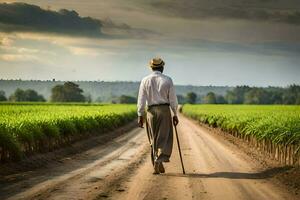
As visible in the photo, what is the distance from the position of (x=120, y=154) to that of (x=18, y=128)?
4.26 m

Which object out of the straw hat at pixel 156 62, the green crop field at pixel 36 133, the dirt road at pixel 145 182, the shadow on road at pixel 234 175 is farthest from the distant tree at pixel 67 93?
the shadow on road at pixel 234 175

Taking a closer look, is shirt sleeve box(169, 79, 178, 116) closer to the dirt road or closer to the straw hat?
the straw hat

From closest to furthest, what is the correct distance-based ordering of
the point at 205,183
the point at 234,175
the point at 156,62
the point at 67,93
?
1. the point at 205,183
2. the point at 234,175
3. the point at 156,62
4. the point at 67,93

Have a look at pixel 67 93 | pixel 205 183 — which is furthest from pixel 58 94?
pixel 205 183

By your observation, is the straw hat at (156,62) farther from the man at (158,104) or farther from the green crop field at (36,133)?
the green crop field at (36,133)

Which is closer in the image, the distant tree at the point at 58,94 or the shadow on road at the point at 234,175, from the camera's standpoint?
the shadow on road at the point at 234,175

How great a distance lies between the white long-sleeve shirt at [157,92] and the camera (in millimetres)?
14117

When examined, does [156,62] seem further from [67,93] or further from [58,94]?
[67,93]

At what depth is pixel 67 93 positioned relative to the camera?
7554 inches

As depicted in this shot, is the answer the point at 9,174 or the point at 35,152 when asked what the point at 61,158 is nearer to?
the point at 35,152

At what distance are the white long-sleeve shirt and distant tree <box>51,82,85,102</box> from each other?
175530 mm

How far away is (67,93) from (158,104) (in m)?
180

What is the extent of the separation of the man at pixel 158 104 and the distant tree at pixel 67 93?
17553 cm

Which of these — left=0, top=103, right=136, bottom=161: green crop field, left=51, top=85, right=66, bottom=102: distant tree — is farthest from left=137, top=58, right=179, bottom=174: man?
left=51, top=85, right=66, bottom=102: distant tree
